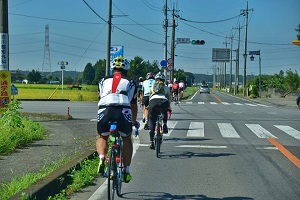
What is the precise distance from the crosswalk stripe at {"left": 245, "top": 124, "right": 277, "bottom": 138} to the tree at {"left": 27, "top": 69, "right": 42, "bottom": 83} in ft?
314

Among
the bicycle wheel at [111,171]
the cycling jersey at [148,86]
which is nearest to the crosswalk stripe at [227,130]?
the cycling jersey at [148,86]

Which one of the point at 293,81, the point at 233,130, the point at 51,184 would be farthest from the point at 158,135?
the point at 293,81

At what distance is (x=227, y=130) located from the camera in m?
15.5

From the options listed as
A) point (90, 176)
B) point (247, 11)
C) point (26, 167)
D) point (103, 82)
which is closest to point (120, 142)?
point (103, 82)

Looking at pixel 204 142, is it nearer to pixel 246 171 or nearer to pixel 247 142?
→ pixel 247 142

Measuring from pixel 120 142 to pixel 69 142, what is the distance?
229 inches

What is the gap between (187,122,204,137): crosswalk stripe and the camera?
46.6ft

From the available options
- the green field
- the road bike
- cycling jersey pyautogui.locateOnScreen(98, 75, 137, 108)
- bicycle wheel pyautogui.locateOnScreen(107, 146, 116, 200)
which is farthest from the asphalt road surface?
the green field

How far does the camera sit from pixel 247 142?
1253 cm

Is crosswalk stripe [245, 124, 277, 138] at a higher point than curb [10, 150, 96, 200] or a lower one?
lower

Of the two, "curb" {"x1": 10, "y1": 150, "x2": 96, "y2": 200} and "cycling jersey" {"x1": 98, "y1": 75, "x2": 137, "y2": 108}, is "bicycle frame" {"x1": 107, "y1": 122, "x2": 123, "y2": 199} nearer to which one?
"cycling jersey" {"x1": 98, "y1": 75, "x2": 137, "y2": 108}

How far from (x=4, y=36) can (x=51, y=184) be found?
280 inches

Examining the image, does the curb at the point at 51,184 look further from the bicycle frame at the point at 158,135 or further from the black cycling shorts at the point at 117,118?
the bicycle frame at the point at 158,135

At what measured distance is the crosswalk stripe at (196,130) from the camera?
46.6ft
